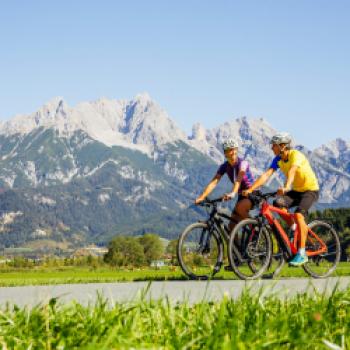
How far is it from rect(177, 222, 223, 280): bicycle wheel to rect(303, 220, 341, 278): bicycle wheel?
2.08 m

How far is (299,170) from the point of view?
43.1ft

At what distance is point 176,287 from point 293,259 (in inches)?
133

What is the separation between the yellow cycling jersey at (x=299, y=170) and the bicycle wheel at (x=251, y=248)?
118 cm

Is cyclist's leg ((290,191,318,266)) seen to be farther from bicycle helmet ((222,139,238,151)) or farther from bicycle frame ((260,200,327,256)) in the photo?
bicycle helmet ((222,139,238,151))

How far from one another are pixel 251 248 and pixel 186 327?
8.63 metres

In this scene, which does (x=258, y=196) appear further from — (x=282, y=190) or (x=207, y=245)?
(x=207, y=245)

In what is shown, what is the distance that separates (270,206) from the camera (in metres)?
13.4

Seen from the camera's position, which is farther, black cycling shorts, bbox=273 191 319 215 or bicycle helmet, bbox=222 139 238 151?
bicycle helmet, bbox=222 139 238 151

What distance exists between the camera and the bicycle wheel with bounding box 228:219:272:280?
13.1m

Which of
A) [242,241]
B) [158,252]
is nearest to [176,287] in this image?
[242,241]

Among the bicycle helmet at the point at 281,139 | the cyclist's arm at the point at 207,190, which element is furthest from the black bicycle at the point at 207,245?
the bicycle helmet at the point at 281,139

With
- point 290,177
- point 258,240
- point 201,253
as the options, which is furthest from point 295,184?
point 201,253

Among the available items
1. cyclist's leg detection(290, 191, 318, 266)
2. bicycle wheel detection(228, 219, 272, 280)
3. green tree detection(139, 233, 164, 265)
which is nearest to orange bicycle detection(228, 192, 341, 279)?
bicycle wheel detection(228, 219, 272, 280)

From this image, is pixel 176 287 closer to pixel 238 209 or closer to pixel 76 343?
pixel 238 209
